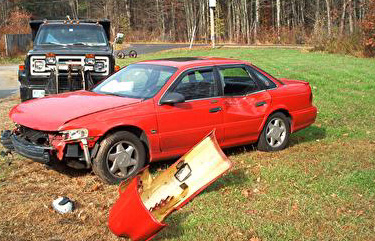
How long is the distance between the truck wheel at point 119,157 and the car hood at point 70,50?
15.6ft

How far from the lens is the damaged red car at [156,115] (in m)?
5.77

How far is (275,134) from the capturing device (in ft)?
25.1

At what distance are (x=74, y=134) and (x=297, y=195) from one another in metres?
2.64

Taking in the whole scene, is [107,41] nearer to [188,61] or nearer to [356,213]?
[188,61]

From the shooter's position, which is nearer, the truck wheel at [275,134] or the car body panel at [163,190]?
the car body panel at [163,190]

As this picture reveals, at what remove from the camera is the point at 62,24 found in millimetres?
11422

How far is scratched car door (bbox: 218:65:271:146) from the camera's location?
702 cm

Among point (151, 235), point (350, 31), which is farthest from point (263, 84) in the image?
point (350, 31)

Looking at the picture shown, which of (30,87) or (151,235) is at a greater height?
(30,87)

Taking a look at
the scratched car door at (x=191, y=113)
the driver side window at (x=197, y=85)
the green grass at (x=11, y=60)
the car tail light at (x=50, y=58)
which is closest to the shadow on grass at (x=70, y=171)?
the scratched car door at (x=191, y=113)

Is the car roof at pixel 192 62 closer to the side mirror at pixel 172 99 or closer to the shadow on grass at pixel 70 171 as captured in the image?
the side mirror at pixel 172 99

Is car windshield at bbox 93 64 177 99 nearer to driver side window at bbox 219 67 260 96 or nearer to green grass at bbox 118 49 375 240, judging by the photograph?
driver side window at bbox 219 67 260 96

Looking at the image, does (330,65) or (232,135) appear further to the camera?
(330,65)

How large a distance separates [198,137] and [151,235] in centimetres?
256
